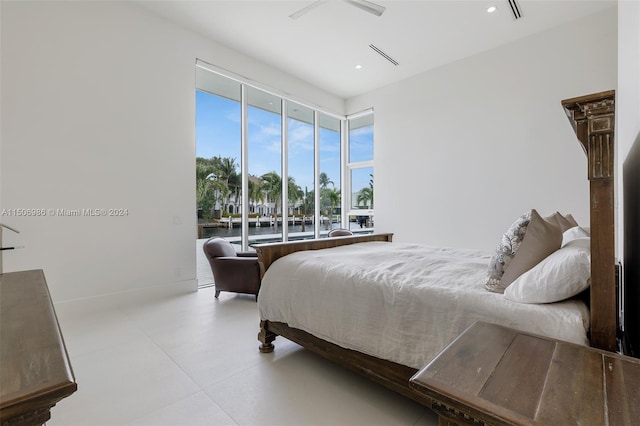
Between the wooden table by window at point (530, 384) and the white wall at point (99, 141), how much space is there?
3.84m

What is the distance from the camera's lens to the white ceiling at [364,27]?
3.61 metres

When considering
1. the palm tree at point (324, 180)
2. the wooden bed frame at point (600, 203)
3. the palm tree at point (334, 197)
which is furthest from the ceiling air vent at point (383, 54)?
the wooden bed frame at point (600, 203)

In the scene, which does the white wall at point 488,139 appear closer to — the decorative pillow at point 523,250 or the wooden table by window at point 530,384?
the decorative pillow at point 523,250

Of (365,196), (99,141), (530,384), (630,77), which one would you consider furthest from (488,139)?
(99,141)

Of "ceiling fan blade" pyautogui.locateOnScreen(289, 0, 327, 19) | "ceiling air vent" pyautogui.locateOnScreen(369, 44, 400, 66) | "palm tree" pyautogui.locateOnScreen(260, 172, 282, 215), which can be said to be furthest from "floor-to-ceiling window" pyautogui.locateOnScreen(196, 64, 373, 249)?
"ceiling fan blade" pyautogui.locateOnScreen(289, 0, 327, 19)

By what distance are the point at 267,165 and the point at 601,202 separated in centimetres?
478

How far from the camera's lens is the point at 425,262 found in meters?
2.28

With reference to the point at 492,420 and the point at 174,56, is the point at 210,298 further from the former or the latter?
the point at 492,420

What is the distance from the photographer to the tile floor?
163cm

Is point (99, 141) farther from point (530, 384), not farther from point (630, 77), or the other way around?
point (630, 77)

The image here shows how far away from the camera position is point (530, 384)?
2.80 ft

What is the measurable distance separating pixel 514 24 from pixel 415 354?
448 centimetres

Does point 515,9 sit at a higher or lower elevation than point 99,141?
higher

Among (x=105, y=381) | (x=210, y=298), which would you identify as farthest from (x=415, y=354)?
(x=210, y=298)
